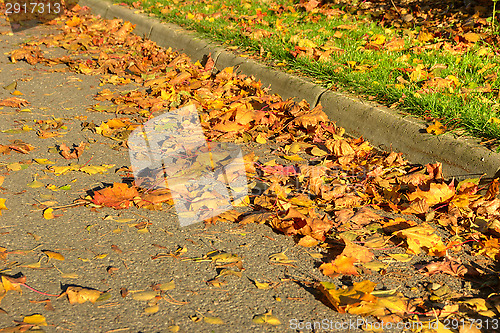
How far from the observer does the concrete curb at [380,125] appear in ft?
8.72

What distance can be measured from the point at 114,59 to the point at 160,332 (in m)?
4.07

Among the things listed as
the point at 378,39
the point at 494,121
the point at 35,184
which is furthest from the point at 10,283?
the point at 378,39

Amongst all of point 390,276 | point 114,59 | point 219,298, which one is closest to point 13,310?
point 219,298

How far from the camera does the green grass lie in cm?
308

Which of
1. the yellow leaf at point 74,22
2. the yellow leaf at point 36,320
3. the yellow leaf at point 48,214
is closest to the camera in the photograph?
the yellow leaf at point 36,320

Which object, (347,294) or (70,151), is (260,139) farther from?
(347,294)

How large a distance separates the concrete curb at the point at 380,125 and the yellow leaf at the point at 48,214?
81.2 inches

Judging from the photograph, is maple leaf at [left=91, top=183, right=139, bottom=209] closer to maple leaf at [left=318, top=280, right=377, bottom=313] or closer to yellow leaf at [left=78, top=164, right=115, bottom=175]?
yellow leaf at [left=78, top=164, right=115, bottom=175]

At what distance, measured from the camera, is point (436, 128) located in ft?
9.36

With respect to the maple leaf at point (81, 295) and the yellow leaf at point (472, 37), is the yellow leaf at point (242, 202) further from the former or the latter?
the yellow leaf at point (472, 37)

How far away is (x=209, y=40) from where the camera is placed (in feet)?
16.7

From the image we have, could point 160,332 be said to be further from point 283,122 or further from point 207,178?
point 283,122

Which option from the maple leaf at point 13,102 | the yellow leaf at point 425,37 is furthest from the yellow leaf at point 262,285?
the yellow leaf at point 425,37

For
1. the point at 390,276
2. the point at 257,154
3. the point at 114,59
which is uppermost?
the point at 390,276
